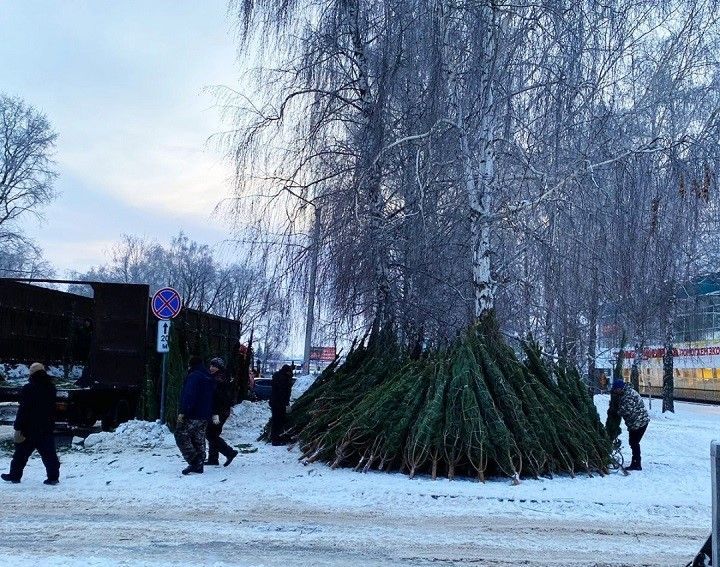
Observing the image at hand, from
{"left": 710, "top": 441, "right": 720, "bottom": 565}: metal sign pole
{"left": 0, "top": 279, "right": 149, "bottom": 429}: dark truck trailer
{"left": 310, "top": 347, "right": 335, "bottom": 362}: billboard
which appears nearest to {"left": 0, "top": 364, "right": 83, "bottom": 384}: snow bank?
{"left": 0, "top": 279, "right": 149, "bottom": 429}: dark truck trailer

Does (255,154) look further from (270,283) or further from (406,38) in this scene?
(406,38)

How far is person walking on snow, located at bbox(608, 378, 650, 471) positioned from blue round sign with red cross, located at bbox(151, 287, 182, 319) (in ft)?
24.8

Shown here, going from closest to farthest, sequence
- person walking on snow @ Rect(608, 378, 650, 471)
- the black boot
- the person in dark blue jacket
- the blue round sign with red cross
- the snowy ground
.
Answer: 1. the snowy ground
2. the person in dark blue jacket
3. the black boot
4. person walking on snow @ Rect(608, 378, 650, 471)
5. the blue round sign with red cross

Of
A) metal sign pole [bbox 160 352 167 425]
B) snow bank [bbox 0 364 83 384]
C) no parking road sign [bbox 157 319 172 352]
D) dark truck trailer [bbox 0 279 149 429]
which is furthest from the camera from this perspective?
dark truck trailer [bbox 0 279 149 429]

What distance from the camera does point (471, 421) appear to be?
10914 mm

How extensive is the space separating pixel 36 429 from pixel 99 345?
18.3 ft

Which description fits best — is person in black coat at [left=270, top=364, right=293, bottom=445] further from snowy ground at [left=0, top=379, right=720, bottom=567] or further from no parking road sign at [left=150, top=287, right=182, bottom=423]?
no parking road sign at [left=150, top=287, right=182, bottom=423]

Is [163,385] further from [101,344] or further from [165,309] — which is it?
[101,344]

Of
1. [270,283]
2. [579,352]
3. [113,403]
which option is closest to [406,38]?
[270,283]

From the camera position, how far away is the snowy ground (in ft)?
22.3

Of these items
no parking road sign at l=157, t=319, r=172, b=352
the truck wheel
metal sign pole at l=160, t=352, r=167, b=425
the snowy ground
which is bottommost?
the snowy ground

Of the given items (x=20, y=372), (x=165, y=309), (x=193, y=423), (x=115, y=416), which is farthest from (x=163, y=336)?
(x=193, y=423)

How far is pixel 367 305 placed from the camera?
15.3 m

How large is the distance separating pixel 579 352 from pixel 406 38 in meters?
13.0
